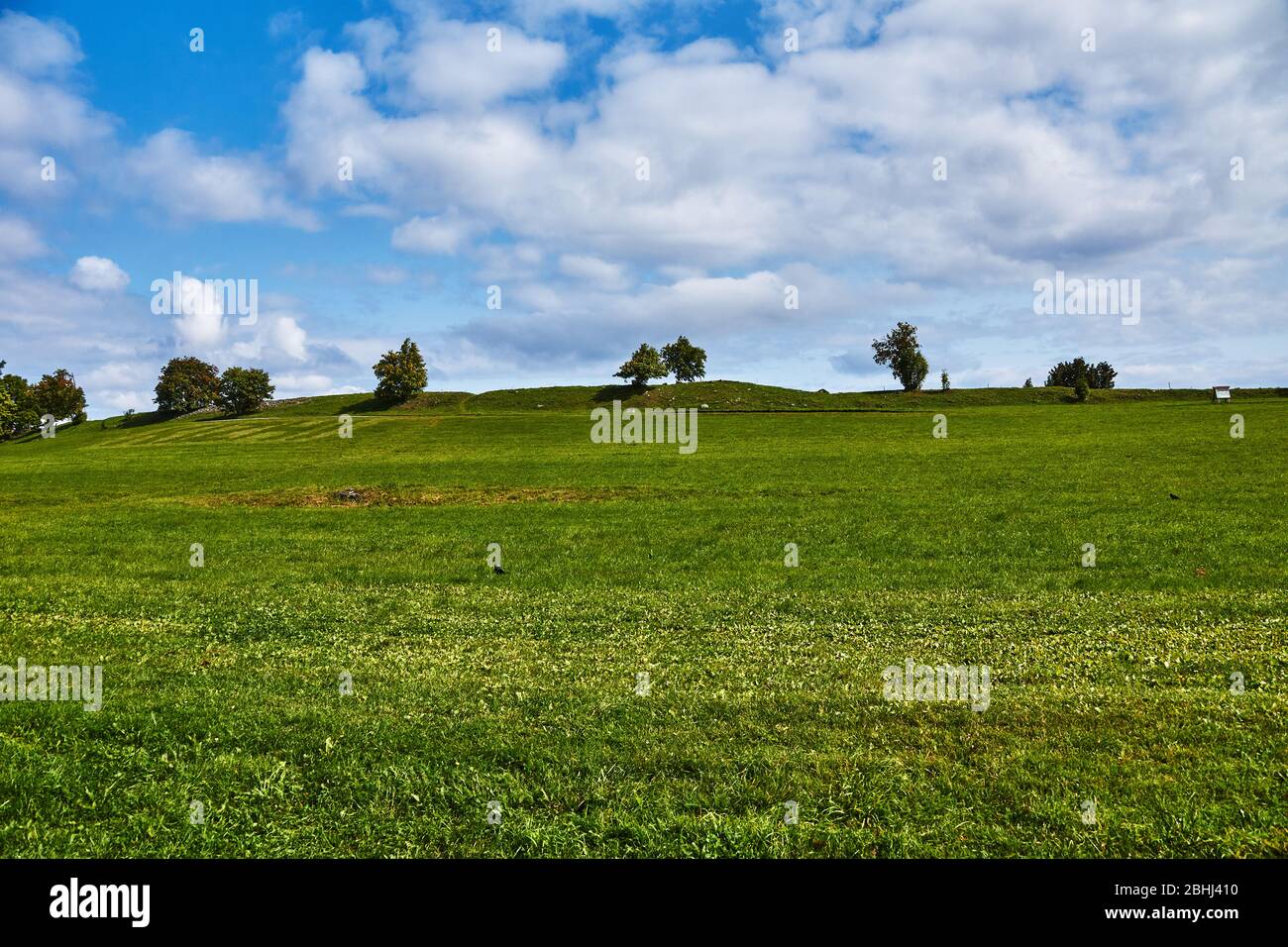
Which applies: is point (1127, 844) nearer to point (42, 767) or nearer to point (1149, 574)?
point (42, 767)

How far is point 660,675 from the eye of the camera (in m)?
12.5

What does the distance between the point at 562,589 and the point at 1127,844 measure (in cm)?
1474

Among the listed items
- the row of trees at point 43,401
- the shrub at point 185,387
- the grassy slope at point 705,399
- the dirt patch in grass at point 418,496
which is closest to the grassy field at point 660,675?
the dirt patch in grass at point 418,496

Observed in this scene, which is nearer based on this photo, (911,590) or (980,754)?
(980,754)

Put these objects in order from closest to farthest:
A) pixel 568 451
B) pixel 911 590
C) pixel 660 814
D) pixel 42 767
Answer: pixel 660 814 → pixel 42 767 → pixel 911 590 → pixel 568 451

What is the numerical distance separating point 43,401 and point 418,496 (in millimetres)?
124718

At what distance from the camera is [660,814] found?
25.5 feet

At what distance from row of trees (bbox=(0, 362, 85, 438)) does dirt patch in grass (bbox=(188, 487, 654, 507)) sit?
300 ft

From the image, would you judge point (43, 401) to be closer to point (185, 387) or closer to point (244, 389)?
point (185, 387)

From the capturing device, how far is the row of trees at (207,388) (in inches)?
5187

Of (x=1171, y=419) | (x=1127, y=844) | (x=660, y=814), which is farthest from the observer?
(x=1171, y=419)

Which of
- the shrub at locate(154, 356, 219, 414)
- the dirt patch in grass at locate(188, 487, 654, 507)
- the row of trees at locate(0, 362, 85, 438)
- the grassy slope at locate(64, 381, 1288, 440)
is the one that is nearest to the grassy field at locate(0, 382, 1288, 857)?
the dirt patch in grass at locate(188, 487, 654, 507)

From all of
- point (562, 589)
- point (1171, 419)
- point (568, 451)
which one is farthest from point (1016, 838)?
point (1171, 419)

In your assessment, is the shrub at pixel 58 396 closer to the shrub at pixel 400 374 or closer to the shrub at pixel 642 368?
the shrub at pixel 400 374
